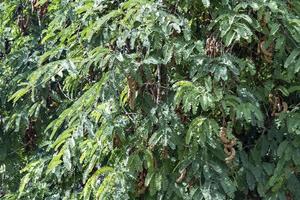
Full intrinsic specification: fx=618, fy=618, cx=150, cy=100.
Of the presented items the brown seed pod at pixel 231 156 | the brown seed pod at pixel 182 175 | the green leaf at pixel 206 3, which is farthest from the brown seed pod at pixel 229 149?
the green leaf at pixel 206 3

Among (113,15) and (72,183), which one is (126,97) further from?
(72,183)

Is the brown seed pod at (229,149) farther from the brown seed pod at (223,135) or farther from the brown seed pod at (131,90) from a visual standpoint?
the brown seed pod at (131,90)

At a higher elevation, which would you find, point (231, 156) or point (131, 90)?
point (131, 90)

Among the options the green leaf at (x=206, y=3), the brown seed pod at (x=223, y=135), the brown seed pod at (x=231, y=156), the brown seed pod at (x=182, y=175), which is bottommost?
the brown seed pod at (x=182, y=175)

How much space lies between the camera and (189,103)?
9.20 feet

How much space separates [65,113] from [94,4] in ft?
2.01

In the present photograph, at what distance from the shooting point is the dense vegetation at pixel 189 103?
113 inches

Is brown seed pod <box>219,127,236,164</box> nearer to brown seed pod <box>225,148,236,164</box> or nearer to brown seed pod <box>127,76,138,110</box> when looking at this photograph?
brown seed pod <box>225,148,236,164</box>

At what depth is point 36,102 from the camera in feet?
12.5

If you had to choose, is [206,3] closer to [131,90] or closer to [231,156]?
[131,90]

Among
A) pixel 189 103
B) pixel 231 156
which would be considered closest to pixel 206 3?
pixel 189 103

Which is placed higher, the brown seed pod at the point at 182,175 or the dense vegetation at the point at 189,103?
the dense vegetation at the point at 189,103

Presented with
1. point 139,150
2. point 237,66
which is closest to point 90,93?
point 139,150

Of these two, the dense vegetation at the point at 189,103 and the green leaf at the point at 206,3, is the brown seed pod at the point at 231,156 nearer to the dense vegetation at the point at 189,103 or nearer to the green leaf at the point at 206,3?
the dense vegetation at the point at 189,103
